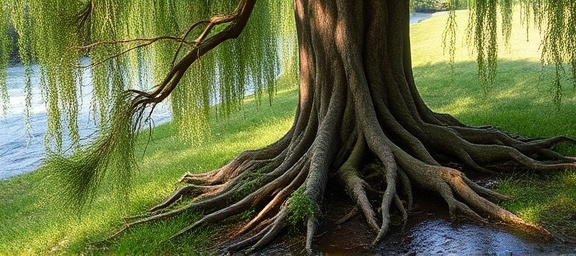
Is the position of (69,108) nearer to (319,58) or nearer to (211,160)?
(319,58)

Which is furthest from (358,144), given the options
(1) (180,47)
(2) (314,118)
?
(1) (180,47)

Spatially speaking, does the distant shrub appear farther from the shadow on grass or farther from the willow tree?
the shadow on grass

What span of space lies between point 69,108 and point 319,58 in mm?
1926

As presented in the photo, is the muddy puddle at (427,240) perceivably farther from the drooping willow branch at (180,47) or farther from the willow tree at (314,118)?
the drooping willow branch at (180,47)

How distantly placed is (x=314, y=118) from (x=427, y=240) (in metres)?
1.64

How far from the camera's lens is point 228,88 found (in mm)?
5859

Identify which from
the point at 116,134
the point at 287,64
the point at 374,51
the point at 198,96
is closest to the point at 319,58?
the point at 374,51

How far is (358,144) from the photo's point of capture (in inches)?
175

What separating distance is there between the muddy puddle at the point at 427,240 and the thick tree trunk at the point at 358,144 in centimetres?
11

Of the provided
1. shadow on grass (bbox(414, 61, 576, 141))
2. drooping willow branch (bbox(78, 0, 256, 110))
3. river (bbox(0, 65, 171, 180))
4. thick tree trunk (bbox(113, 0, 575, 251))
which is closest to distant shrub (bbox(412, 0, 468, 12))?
thick tree trunk (bbox(113, 0, 575, 251))

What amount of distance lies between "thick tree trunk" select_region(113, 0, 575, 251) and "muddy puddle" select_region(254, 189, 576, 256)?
115 millimetres

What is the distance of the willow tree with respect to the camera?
3984 millimetres

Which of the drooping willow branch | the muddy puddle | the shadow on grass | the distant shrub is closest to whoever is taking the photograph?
the muddy puddle

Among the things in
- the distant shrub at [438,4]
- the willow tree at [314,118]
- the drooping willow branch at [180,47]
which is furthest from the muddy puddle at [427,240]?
the distant shrub at [438,4]
